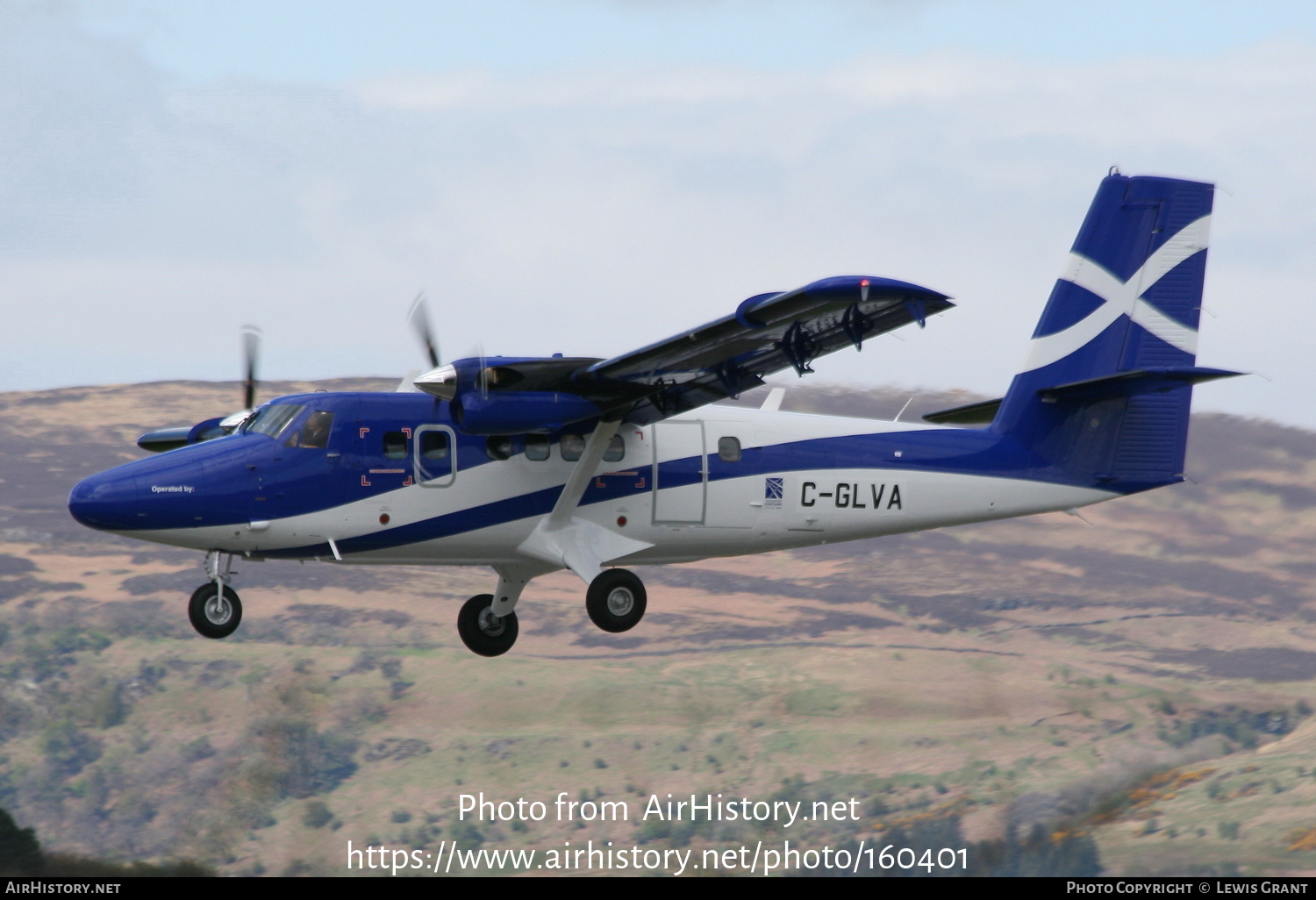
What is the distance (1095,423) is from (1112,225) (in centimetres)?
258

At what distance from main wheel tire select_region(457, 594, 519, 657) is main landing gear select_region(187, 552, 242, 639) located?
330 cm

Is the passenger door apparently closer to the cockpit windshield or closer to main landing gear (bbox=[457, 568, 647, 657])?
main landing gear (bbox=[457, 568, 647, 657])

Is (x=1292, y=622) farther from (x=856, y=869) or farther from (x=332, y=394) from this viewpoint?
(x=332, y=394)

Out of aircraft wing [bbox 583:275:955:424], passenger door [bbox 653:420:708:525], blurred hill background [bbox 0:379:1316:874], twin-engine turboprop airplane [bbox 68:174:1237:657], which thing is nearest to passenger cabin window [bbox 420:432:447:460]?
twin-engine turboprop airplane [bbox 68:174:1237:657]

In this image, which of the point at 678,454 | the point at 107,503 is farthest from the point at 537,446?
the point at 107,503

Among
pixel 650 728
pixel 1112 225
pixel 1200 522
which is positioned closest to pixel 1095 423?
pixel 1112 225

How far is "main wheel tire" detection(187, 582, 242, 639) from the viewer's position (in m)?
16.6

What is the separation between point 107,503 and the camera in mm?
16062

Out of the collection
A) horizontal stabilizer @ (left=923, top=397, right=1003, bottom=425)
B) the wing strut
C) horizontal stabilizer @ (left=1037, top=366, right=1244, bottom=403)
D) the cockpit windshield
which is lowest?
the wing strut

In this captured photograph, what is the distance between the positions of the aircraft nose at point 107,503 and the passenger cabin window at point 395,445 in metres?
2.57

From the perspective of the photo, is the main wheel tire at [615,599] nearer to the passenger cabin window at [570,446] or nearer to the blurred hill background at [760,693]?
the passenger cabin window at [570,446]

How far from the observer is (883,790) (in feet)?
111

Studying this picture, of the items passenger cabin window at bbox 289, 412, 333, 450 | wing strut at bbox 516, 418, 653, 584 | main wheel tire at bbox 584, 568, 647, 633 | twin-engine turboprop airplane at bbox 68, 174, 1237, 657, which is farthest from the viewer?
main wheel tire at bbox 584, 568, 647, 633

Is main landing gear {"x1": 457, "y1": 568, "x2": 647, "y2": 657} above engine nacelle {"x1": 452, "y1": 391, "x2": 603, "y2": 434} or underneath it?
underneath
